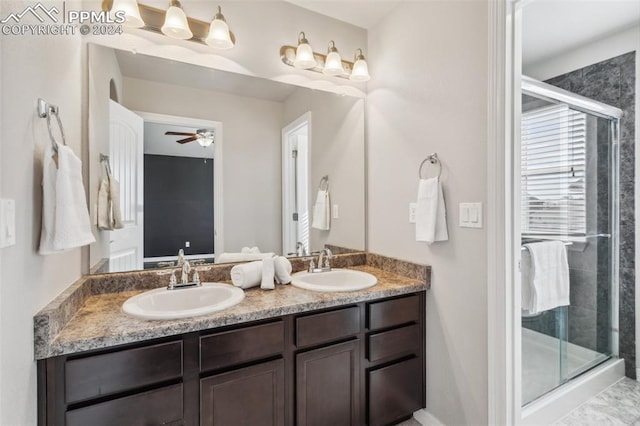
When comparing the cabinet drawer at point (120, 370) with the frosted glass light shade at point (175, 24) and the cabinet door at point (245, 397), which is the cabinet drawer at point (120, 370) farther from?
the frosted glass light shade at point (175, 24)

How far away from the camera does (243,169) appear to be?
76.1 inches

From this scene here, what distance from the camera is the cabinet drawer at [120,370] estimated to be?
1.02 metres

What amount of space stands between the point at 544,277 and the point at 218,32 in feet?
7.97

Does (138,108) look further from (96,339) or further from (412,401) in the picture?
(412,401)

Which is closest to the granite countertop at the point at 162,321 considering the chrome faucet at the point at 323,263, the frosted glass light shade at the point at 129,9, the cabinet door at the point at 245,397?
the cabinet door at the point at 245,397

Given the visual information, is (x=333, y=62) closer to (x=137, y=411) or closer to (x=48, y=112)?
(x=48, y=112)

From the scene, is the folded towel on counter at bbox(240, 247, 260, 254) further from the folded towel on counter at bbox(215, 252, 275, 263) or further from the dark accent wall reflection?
the dark accent wall reflection

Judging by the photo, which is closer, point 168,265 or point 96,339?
point 96,339

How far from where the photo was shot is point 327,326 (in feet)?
4.85

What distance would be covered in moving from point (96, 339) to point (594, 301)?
10.4 feet

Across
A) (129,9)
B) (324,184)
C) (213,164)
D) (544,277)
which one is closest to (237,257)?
(213,164)

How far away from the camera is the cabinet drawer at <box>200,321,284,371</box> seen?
1206mm

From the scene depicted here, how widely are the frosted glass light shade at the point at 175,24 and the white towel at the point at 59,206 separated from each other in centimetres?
88

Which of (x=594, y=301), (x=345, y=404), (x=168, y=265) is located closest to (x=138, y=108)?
(x=168, y=265)
